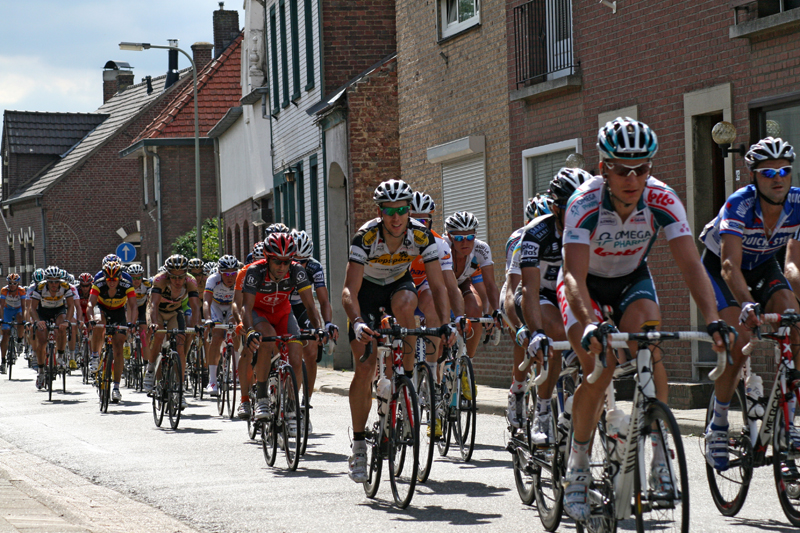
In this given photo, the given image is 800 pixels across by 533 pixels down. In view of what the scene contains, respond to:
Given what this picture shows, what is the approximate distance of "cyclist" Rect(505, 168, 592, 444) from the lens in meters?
6.99

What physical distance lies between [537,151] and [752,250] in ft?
32.6

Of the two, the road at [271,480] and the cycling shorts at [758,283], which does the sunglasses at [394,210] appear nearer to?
the road at [271,480]

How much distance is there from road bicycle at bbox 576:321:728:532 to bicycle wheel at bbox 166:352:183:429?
30.3ft

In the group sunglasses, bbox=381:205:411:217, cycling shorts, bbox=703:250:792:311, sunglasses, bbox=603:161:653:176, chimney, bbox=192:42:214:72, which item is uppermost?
chimney, bbox=192:42:214:72

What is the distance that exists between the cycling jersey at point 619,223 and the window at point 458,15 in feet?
45.0

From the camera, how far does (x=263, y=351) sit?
1077 centimetres

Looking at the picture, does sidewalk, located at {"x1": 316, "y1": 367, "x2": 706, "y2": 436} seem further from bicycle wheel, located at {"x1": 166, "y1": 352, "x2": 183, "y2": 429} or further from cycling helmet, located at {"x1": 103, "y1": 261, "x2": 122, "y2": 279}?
cycling helmet, located at {"x1": 103, "y1": 261, "x2": 122, "y2": 279}

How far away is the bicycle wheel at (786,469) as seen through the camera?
6.62 meters

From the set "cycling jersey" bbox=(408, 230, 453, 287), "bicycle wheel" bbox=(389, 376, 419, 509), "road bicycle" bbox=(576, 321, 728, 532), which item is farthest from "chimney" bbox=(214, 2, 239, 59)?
"road bicycle" bbox=(576, 321, 728, 532)

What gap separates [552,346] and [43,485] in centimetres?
532

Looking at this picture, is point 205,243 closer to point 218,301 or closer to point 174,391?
point 218,301

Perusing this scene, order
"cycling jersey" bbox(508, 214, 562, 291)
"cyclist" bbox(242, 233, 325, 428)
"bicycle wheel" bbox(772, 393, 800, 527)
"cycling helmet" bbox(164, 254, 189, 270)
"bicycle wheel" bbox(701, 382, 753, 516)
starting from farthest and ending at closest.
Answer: "cycling helmet" bbox(164, 254, 189, 270) → "cyclist" bbox(242, 233, 325, 428) → "cycling jersey" bbox(508, 214, 562, 291) → "bicycle wheel" bbox(701, 382, 753, 516) → "bicycle wheel" bbox(772, 393, 800, 527)

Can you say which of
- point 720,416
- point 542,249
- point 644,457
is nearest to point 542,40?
point 542,249

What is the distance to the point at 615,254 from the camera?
599 centimetres
